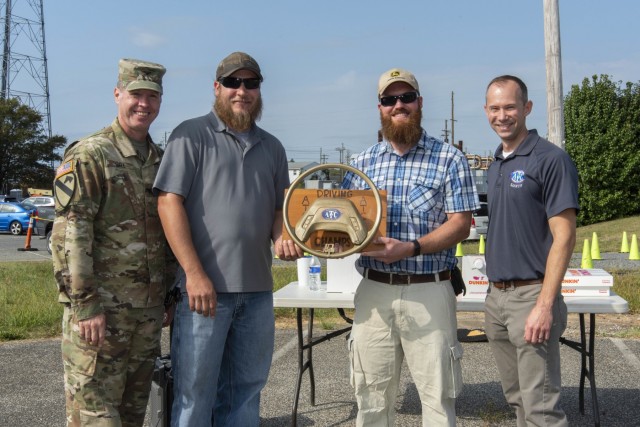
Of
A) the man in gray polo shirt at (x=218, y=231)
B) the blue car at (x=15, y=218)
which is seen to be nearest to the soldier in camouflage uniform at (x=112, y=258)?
the man in gray polo shirt at (x=218, y=231)

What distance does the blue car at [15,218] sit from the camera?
2623cm

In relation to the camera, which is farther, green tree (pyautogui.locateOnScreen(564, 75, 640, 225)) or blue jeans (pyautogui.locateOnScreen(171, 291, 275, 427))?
green tree (pyautogui.locateOnScreen(564, 75, 640, 225))

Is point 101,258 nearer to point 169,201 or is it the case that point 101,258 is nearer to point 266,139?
point 169,201

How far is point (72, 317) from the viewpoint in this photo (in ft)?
9.59

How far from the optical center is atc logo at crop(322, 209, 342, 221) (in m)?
2.63

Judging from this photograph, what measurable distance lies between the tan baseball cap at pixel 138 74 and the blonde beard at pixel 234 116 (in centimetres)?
29

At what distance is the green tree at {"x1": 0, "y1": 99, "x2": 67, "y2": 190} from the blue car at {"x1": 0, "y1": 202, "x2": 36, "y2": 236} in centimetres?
1950

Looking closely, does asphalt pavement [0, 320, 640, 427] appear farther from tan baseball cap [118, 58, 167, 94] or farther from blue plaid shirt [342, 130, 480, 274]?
tan baseball cap [118, 58, 167, 94]

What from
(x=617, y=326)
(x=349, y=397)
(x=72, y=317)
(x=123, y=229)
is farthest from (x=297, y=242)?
(x=617, y=326)

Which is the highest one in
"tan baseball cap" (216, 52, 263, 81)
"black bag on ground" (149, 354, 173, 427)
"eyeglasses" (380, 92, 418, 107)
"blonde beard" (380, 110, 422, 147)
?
"tan baseball cap" (216, 52, 263, 81)

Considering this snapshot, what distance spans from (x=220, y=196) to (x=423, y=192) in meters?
0.91

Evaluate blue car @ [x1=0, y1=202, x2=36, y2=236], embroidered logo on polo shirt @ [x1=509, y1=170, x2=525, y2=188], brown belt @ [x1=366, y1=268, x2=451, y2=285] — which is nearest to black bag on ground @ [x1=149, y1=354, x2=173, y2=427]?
brown belt @ [x1=366, y1=268, x2=451, y2=285]

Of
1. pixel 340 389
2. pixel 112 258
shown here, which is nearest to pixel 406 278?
pixel 112 258

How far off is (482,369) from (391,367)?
2.62m
